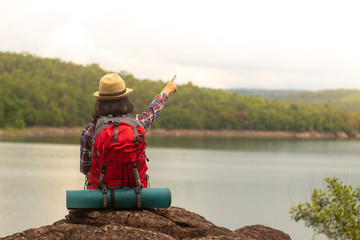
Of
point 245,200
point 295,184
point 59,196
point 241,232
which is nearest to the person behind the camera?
point 241,232

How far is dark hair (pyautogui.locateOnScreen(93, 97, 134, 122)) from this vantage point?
339cm

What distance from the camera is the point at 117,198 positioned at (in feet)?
10.9

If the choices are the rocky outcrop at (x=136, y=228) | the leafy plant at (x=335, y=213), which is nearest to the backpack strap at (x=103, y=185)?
the rocky outcrop at (x=136, y=228)

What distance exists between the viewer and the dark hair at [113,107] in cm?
339

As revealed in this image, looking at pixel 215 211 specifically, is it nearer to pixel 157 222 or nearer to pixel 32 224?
pixel 32 224

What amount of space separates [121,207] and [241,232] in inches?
38.0

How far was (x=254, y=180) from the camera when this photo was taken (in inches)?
914

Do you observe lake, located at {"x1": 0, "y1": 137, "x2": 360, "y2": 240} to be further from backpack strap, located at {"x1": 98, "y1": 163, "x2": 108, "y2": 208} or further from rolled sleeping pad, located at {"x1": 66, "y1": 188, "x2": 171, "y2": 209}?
backpack strap, located at {"x1": 98, "y1": 163, "x2": 108, "y2": 208}

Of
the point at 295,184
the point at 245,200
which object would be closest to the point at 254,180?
the point at 295,184

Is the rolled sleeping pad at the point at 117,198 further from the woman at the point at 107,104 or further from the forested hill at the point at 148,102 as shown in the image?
the forested hill at the point at 148,102

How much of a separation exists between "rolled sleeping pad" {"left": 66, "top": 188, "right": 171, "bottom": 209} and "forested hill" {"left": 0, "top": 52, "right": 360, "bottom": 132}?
2680 inches

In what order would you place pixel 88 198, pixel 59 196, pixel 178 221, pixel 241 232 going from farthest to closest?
pixel 59 196, pixel 241 232, pixel 178 221, pixel 88 198

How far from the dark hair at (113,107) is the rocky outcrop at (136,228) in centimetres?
64

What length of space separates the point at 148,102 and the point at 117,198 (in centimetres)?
8878
